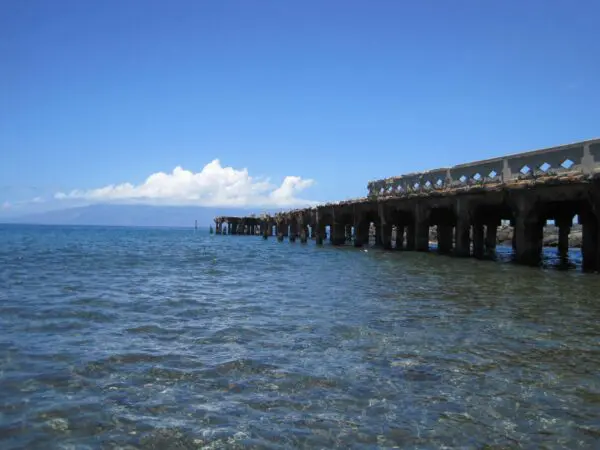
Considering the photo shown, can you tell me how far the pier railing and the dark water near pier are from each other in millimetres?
6401

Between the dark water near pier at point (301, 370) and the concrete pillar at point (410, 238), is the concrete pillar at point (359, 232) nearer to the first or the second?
the concrete pillar at point (410, 238)

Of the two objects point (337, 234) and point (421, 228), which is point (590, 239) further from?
point (337, 234)

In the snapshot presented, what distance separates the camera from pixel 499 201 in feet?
74.5

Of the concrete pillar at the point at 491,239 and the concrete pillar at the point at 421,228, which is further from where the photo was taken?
the concrete pillar at the point at 491,239

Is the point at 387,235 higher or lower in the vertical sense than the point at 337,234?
higher

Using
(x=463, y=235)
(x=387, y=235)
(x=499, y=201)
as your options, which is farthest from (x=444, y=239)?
(x=499, y=201)

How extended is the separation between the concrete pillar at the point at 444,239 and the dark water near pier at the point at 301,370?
1706 centimetres

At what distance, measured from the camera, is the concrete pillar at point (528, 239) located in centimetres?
2119

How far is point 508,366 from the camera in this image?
7.24 metres

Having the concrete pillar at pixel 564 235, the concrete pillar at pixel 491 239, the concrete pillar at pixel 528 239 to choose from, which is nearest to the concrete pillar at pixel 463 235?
the concrete pillar at pixel 528 239

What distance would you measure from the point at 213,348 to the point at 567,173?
53.5 feet

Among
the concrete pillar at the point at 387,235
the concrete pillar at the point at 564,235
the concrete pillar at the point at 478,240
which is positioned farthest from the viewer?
the concrete pillar at the point at 387,235

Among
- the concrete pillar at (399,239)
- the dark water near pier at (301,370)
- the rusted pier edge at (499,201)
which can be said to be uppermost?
the rusted pier edge at (499,201)

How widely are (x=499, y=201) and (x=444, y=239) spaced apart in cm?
917
